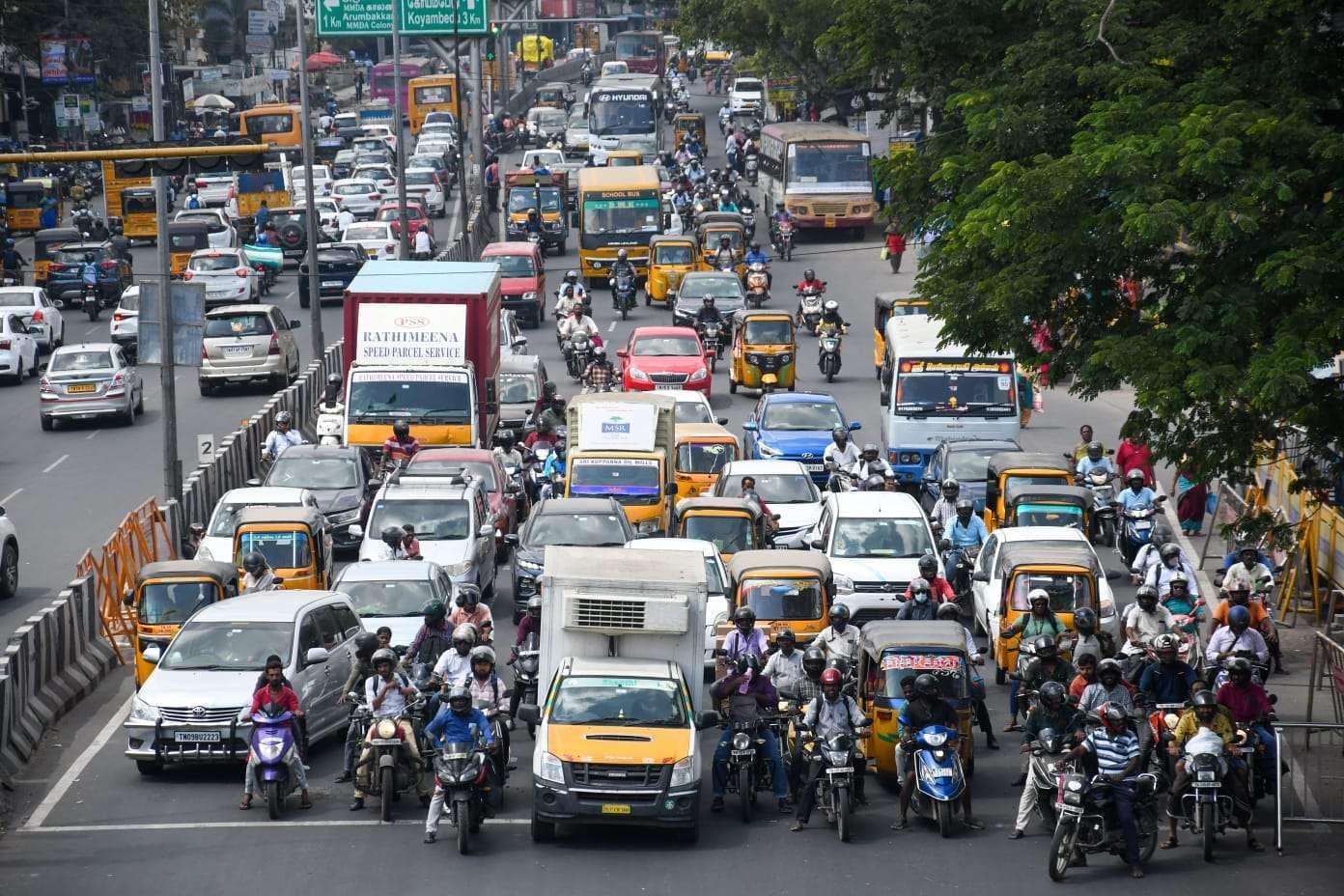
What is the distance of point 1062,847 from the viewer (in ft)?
54.3

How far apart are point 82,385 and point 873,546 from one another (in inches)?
775

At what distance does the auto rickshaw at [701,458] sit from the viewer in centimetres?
3175

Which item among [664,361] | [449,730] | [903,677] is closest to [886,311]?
[664,361]

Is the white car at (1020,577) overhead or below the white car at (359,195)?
below

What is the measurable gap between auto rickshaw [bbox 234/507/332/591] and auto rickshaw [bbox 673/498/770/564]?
444 cm

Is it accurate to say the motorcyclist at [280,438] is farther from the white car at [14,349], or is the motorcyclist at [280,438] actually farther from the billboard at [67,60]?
the billboard at [67,60]

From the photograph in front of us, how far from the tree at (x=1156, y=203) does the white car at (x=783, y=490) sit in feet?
22.6

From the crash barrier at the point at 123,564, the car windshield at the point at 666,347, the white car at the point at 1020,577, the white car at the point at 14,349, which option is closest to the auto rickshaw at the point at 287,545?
the crash barrier at the point at 123,564

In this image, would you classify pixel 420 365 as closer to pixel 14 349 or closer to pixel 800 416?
pixel 800 416

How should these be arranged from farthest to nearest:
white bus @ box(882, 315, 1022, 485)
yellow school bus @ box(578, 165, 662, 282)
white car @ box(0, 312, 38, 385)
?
yellow school bus @ box(578, 165, 662, 282), white car @ box(0, 312, 38, 385), white bus @ box(882, 315, 1022, 485)

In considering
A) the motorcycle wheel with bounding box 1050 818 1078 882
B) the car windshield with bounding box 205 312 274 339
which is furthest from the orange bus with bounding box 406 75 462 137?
the motorcycle wheel with bounding box 1050 818 1078 882

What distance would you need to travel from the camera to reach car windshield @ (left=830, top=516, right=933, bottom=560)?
83.6ft

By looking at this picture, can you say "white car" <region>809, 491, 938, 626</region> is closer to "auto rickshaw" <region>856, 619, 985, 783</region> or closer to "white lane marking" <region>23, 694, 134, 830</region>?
"auto rickshaw" <region>856, 619, 985, 783</region>

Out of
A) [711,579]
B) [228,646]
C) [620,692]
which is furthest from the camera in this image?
[711,579]
